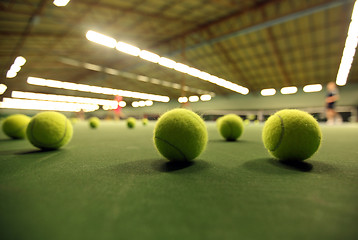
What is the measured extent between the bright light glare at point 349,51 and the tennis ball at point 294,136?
31.4 feet

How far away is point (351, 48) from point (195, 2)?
9.76m

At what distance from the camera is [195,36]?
12695mm

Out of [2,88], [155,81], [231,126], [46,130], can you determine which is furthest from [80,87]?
[231,126]

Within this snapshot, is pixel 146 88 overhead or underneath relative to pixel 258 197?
overhead

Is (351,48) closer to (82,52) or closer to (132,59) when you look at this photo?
(132,59)

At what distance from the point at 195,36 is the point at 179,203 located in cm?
1325

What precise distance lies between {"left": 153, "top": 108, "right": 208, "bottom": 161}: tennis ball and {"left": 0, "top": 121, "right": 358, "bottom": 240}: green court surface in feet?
0.50

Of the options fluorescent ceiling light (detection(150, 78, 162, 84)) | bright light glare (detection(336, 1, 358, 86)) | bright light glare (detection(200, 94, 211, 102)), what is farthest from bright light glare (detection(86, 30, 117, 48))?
bright light glare (detection(200, 94, 211, 102))

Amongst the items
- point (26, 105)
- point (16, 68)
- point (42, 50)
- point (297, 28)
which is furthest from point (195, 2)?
point (26, 105)

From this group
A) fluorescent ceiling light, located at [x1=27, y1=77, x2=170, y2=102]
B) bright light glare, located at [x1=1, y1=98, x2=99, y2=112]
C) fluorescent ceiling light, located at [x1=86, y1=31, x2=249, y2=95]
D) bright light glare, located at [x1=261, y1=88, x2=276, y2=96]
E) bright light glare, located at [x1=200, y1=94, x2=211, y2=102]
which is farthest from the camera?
bright light glare, located at [x1=1, y1=98, x2=99, y2=112]

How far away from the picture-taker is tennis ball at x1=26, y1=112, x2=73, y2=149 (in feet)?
6.81

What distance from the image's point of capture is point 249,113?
2138cm

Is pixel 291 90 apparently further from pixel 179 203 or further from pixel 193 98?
pixel 179 203

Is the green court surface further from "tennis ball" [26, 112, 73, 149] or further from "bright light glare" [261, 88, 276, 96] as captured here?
"bright light glare" [261, 88, 276, 96]
